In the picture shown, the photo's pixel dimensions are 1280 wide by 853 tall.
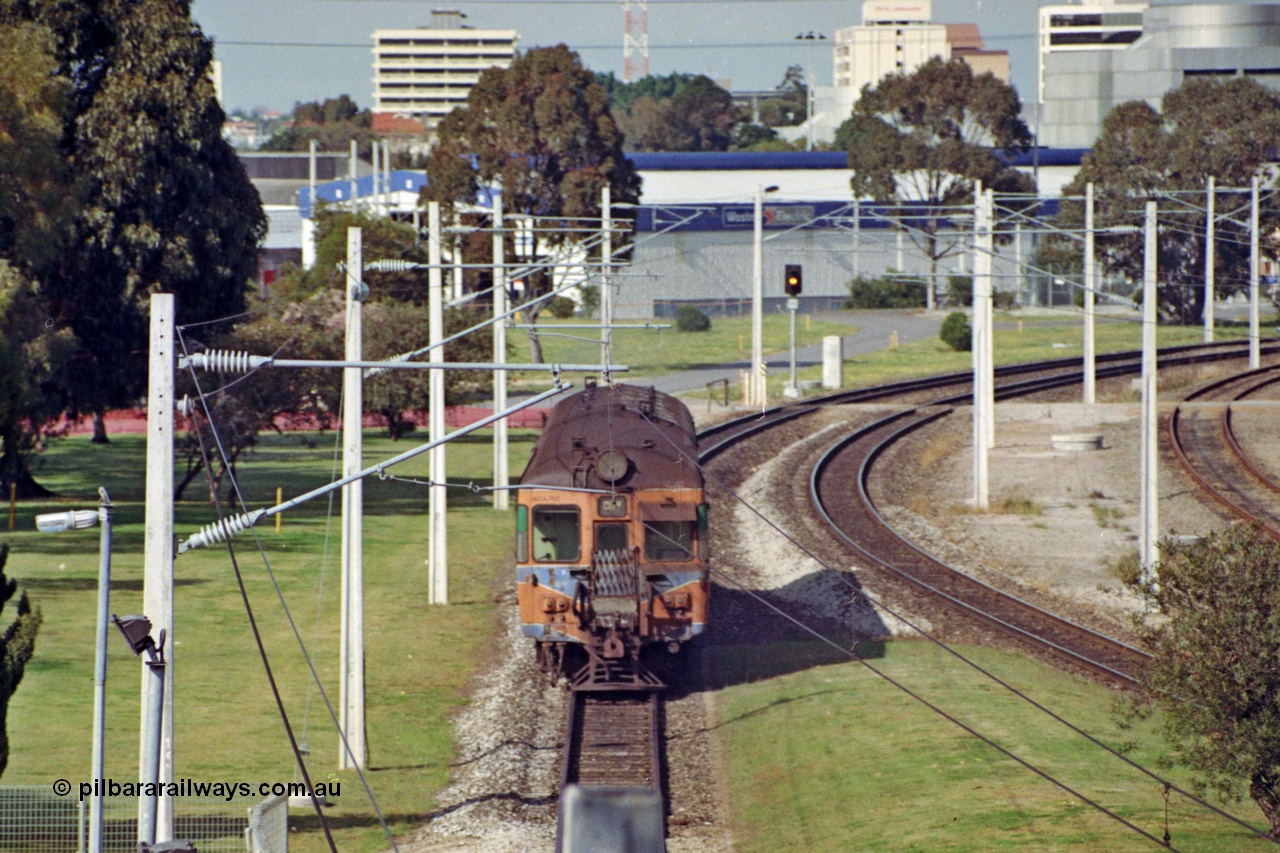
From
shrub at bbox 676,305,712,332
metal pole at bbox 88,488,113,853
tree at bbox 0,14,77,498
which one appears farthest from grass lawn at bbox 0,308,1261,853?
shrub at bbox 676,305,712,332

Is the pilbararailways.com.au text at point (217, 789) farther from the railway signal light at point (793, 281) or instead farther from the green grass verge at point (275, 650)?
the railway signal light at point (793, 281)

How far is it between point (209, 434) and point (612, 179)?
1278 inches

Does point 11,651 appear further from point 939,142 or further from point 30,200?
point 939,142

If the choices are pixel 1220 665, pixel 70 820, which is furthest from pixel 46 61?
pixel 1220 665

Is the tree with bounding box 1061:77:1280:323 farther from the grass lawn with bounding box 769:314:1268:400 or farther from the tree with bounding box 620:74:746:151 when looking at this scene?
the tree with bounding box 620:74:746:151

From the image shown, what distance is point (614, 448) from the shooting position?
20.3 meters

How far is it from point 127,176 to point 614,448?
20.6 m

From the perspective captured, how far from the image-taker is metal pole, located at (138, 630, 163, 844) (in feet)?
37.0

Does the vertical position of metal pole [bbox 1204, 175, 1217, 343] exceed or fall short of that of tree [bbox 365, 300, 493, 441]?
it exceeds it

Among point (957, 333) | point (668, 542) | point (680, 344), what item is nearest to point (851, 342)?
point (957, 333)

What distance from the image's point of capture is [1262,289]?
83625 millimetres

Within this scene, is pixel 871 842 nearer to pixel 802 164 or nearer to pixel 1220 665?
pixel 1220 665

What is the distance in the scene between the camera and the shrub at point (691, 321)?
7656cm

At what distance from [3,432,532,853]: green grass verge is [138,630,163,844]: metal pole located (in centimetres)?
458
